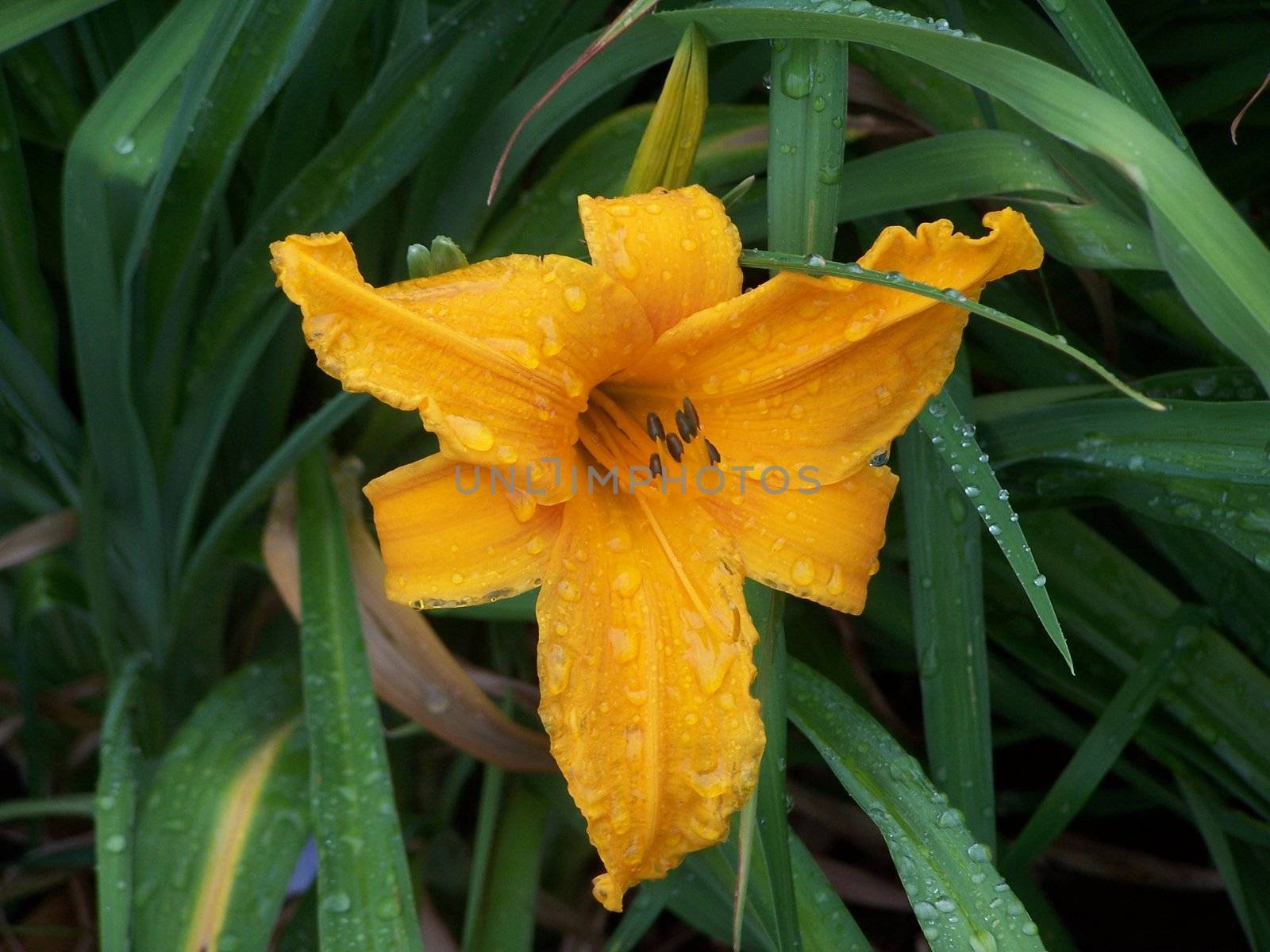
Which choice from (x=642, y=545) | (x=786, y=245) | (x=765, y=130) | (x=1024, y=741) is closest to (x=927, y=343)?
(x=786, y=245)

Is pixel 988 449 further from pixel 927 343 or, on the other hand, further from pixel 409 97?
pixel 409 97

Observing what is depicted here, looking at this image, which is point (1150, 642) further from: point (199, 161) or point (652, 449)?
point (199, 161)

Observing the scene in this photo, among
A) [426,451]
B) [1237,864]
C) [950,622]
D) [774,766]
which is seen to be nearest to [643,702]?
[774,766]

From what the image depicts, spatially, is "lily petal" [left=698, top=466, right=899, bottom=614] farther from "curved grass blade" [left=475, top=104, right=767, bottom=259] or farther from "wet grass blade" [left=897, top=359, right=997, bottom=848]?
"curved grass blade" [left=475, top=104, right=767, bottom=259]

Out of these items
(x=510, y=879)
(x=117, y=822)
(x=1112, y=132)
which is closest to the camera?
(x=1112, y=132)

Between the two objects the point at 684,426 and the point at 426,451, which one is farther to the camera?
the point at 426,451

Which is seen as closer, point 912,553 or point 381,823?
point 381,823

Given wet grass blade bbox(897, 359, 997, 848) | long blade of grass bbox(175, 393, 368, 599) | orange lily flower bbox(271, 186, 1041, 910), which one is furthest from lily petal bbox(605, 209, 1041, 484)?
long blade of grass bbox(175, 393, 368, 599)

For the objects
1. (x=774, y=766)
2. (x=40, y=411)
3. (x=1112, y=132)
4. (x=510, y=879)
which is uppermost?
(x=1112, y=132)
